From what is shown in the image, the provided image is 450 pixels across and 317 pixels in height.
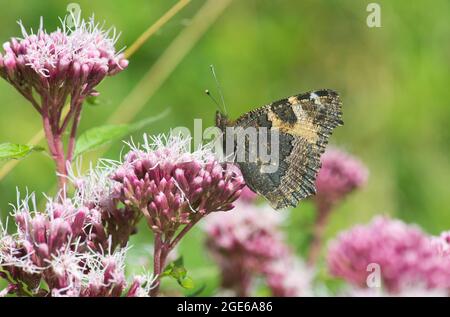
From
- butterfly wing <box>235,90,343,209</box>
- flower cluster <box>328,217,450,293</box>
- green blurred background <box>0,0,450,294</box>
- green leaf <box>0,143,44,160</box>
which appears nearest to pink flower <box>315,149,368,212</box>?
flower cluster <box>328,217,450,293</box>

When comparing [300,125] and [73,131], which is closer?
[73,131]

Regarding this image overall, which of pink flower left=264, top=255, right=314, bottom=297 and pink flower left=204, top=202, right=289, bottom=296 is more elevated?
pink flower left=204, top=202, right=289, bottom=296

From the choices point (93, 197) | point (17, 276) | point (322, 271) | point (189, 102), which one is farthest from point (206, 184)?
point (189, 102)

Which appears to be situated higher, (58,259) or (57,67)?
(57,67)

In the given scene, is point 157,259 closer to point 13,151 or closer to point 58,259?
point 58,259

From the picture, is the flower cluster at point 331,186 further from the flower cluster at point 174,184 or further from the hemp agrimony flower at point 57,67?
the hemp agrimony flower at point 57,67

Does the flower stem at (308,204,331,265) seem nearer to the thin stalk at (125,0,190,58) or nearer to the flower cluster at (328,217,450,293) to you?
the flower cluster at (328,217,450,293)

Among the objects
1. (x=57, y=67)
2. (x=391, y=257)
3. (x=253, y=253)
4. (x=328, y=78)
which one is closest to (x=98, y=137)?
(x=57, y=67)

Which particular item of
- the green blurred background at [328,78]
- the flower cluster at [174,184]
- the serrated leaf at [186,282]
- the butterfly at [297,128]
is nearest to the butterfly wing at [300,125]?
the butterfly at [297,128]
